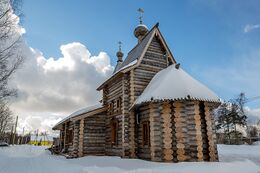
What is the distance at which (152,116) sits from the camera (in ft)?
41.8

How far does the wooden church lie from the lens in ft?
40.2

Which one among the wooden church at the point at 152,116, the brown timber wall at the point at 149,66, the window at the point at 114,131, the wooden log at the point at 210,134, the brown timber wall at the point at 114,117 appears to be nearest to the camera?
the wooden church at the point at 152,116

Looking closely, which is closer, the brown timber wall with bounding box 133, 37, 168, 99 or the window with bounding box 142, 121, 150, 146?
the window with bounding box 142, 121, 150, 146

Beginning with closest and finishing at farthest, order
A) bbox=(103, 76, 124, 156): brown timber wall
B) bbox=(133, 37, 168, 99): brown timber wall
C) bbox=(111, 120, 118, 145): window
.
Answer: bbox=(103, 76, 124, 156): brown timber wall
bbox=(133, 37, 168, 99): brown timber wall
bbox=(111, 120, 118, 145): window

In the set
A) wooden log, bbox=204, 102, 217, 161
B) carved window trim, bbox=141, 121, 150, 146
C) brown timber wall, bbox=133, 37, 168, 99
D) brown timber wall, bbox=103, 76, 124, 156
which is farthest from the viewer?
brown timber wall, bbox=133, 37, 168, 99

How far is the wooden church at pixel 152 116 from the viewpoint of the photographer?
1226 cm

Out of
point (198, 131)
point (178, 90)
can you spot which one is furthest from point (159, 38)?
point (198, 131)

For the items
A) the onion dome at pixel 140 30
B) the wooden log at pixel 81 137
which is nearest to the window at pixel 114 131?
the wooden log at pixel 81 137

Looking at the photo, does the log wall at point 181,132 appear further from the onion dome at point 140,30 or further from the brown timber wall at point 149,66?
the onion dome at point 140,30

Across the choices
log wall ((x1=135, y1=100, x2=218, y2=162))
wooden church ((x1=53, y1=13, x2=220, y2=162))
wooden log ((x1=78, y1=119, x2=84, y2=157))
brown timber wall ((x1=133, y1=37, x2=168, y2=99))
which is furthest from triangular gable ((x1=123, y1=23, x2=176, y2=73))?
wooden log ((x1=78, y1=119, x2=84, y2=157))

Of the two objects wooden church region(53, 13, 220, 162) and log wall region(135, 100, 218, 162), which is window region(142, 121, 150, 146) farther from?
log wall region(135, 100, 218, 162)

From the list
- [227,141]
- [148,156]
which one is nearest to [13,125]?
[227,141]

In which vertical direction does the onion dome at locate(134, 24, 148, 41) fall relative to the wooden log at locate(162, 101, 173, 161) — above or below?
above

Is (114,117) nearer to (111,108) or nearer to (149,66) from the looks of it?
(111,108)
